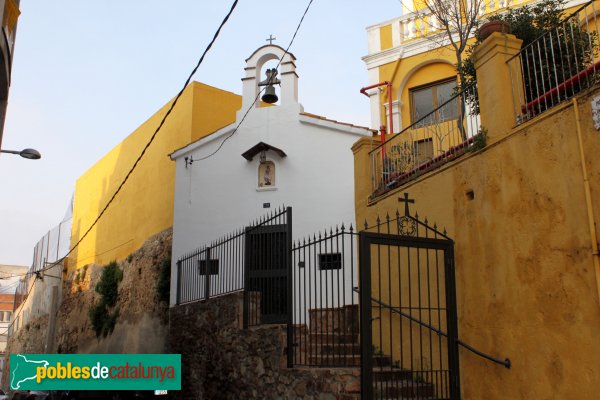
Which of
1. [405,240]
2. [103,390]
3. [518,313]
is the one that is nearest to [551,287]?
[518,313]

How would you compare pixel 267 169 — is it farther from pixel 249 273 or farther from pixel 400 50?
pixel 400 50

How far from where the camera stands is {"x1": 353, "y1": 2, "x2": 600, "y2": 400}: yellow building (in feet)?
16.2

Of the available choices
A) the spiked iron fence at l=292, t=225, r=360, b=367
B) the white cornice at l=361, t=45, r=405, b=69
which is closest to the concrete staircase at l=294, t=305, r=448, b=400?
the spiked iron fence at l=292, t=225, r=360, b=367

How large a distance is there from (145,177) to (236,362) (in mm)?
10180

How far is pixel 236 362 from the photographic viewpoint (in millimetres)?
Answer: 8734

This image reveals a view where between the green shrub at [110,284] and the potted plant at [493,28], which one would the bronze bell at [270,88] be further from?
the green shrub at [110,284]

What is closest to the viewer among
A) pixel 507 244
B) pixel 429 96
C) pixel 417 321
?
pixel 507 244

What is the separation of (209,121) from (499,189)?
37.6 ft

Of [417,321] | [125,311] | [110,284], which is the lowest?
[417,321]

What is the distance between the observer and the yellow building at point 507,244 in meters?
4.93

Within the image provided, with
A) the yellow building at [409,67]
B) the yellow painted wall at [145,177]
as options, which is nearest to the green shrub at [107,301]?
the yellow painted wall at [145,177]

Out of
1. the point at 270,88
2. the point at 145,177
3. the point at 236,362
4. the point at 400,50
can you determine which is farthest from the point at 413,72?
the point at 145,177

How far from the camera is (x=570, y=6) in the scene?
11812 mm

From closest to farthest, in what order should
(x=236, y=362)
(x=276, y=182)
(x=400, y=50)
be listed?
(x=236, y=362), (x=276, y=182), (x=400, y=50)
